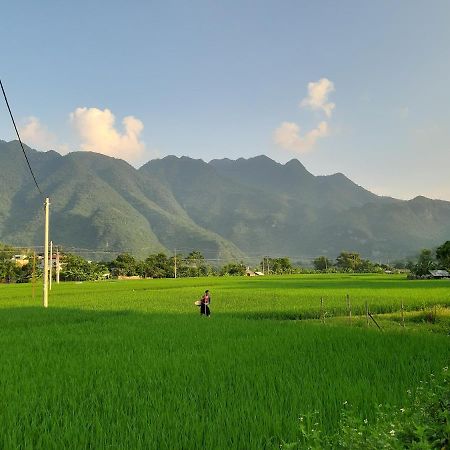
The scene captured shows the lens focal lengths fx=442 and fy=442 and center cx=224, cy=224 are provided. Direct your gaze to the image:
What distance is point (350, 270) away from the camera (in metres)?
109

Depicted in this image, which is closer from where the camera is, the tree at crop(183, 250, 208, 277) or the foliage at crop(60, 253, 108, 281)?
the foliage at crop(60, 253, 108, 281)

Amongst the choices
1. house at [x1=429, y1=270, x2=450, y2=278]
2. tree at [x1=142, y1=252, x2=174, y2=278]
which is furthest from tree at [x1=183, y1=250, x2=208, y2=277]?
house at [x1=429, y1=270, x2=450, y2=278]

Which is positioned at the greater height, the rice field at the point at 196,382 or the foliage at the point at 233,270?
the rice field at the point at 196,382

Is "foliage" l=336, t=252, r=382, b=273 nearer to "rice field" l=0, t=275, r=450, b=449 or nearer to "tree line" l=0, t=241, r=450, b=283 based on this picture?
"tree line" l=0, t=241, r=450, b=283

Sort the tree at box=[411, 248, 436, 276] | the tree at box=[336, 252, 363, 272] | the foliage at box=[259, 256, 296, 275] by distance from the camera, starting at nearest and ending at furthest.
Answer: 1. the tree at box=[411, 248, 436, 276]
2. the foliage at box=[259, 256, 296, 275]
3. the tree at box=[336, 252, 363, 272]

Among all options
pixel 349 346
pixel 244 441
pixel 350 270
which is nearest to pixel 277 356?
pixel 349 346

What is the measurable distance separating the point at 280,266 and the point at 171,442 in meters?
102

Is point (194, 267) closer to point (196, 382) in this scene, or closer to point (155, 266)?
point (155, 266)

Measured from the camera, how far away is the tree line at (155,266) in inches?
2665

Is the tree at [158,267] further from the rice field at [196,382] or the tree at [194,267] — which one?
the rice field at [196,382]

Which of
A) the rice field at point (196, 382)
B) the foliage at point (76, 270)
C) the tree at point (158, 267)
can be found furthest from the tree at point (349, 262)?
the rice field at point (196, 382)

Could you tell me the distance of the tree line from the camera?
222 feet

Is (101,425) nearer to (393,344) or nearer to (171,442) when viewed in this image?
(171,442)

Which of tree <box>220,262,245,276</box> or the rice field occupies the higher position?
the rice field
